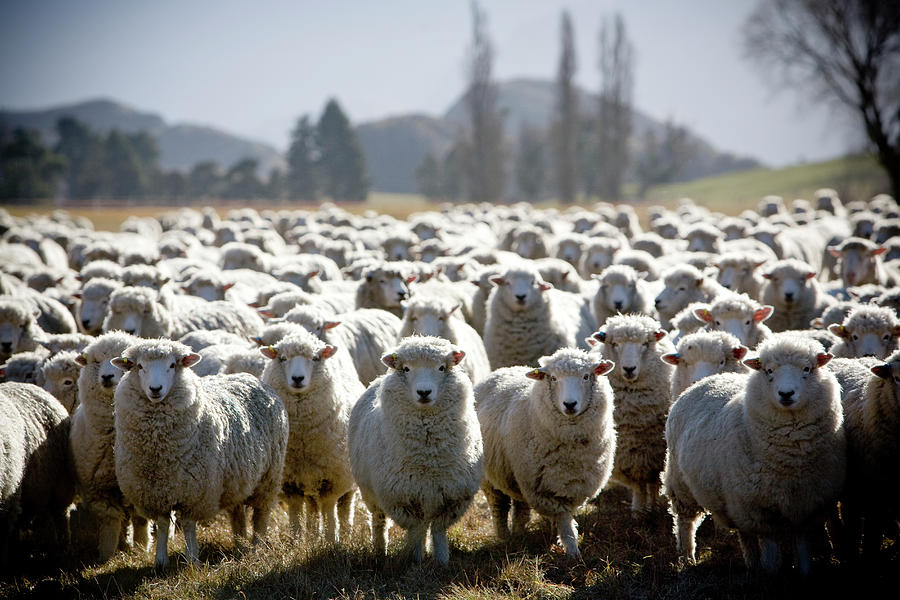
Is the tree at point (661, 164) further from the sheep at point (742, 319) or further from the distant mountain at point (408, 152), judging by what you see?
the sheep at point (742, 319)

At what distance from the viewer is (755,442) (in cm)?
481

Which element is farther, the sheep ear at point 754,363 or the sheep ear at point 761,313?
the sheep ear at point 761,313

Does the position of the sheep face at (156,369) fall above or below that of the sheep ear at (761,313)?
below

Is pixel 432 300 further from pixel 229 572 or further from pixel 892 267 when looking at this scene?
pixel 892 267

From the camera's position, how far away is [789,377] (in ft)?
15.4

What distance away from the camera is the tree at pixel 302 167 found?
65.5 meters

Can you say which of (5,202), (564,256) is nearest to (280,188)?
(5,202)

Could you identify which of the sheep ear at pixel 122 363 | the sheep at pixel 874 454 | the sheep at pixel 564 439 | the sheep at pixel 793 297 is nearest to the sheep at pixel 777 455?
the sheep at pixel 874 454

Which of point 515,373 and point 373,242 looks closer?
point 515,373

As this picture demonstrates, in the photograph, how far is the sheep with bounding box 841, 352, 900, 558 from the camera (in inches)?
191

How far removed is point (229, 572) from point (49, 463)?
80.2 inches

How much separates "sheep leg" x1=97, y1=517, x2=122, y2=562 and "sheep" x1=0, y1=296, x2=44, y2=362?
2950mm

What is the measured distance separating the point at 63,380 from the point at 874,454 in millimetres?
6476

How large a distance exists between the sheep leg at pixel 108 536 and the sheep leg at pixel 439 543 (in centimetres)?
256
